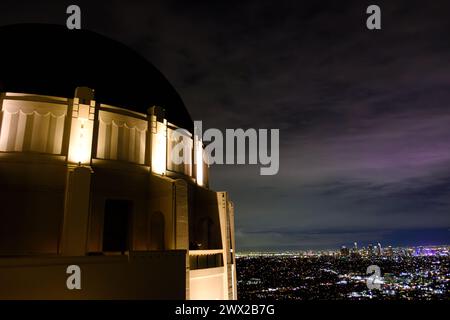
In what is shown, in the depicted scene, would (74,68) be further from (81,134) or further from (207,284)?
(207,284)

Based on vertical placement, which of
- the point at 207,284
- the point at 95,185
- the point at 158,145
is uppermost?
the point at 158,145

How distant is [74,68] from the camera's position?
1869 cm

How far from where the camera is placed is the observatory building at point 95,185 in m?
13.3

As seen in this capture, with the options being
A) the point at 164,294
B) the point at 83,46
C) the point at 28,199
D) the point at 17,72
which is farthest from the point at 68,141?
the point at 164,294

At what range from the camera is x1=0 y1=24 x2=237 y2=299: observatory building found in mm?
13273

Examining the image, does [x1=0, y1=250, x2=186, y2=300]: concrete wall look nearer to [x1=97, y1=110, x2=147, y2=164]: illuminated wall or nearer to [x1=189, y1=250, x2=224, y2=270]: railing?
[x1=189, y1=250, x2=224, y2=270]: railing

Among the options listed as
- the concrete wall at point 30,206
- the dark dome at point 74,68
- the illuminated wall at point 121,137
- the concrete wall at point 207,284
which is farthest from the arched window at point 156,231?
the dark dome at point 74,68

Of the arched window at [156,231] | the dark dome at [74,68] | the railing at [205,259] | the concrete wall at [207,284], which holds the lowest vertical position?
the concrete wall at [207,284]

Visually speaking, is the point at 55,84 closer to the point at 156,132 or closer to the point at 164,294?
the point at 156,132

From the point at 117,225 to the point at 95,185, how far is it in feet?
9.11

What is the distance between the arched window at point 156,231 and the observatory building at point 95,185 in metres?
0.06

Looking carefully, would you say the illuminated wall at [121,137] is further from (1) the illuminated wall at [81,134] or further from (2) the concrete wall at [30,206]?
(2) the concrete wall at [30,206]

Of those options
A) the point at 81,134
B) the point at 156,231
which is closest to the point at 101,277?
the point at 156,231
